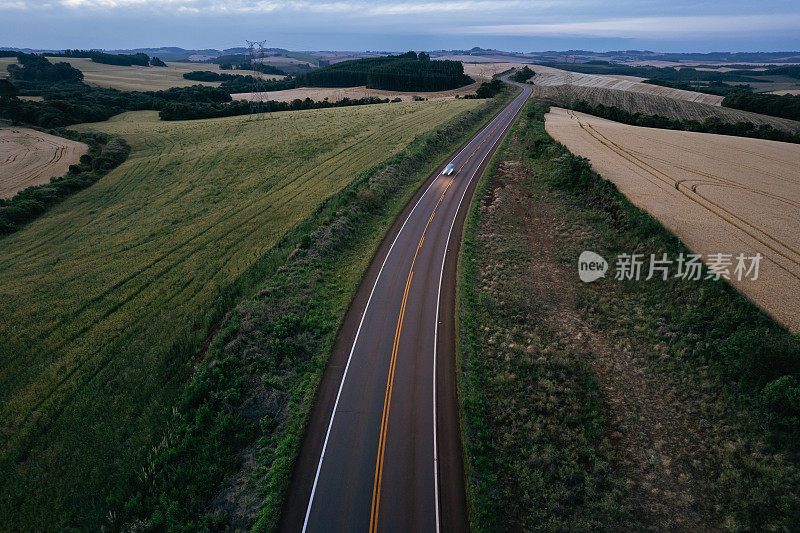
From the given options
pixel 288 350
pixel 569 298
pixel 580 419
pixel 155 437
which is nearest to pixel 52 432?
pixel 155 437

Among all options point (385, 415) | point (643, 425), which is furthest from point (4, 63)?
point (643, 425)

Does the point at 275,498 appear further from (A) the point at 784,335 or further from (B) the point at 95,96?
(B) the point at 95,96

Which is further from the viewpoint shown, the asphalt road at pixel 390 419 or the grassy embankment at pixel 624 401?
the asphalt road at pixel 390 419

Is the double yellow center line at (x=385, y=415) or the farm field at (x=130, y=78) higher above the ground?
the farm field at (x=130, y=78)

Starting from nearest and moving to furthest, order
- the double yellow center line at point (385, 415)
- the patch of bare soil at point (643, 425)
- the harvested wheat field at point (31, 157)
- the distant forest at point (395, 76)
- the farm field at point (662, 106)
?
the patch of bare soil at point (643, 425)
the double yellow center line at point (385, 415)
the harvested wheat field at point (31, 157)
the farm field at point (662, 106)
the distant forest at point (395, 76)

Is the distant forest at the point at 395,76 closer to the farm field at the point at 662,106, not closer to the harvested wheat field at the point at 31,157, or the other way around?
the farm field at the point at 662,106

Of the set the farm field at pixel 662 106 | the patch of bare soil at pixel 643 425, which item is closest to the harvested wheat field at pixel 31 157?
the patch of bare soil at pixel 643 425
